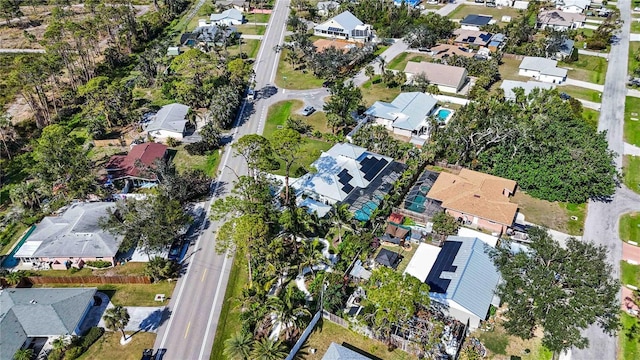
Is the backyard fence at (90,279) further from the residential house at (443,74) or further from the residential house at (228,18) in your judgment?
the residential house at (228,18)

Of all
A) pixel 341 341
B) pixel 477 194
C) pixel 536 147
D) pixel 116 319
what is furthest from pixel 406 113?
pixel 116 319

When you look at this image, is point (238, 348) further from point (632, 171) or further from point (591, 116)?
point (591, 116)

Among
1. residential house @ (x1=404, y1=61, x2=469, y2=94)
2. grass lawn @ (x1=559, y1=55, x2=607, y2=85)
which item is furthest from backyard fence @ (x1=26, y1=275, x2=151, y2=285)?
grass lawn @ (x1=559, y1=55, x2=607, y2=85)

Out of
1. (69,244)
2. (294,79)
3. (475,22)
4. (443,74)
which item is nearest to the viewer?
(69,244)

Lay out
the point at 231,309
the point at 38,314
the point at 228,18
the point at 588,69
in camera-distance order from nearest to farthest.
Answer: the point at 38,314
the point at 231,309
the point at 588,69
the point at 228,18

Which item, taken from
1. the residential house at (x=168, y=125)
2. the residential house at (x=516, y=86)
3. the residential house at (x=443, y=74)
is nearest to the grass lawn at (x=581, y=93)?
the residential house at (x=516, y=86)
